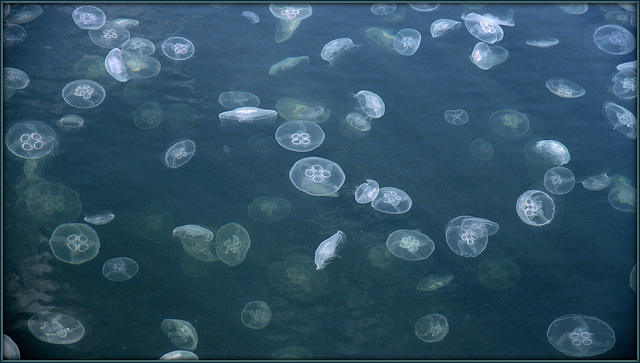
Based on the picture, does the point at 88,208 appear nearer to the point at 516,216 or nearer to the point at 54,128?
the point at 54,128

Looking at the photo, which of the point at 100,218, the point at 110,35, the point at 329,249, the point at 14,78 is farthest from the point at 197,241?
the point at 110,35

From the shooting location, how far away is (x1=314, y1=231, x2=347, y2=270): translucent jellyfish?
4254mm

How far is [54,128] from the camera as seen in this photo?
4.98 m

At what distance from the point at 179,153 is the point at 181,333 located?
7.00 ft

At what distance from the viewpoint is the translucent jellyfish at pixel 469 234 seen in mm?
4414

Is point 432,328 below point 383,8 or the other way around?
below

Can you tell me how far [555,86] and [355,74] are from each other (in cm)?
283

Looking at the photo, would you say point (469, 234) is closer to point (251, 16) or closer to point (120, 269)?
point (120, 269)

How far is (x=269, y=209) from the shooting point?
4676 mm

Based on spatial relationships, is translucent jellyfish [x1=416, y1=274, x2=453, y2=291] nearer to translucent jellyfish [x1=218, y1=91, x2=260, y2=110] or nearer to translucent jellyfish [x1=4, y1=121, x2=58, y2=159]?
translucent jellyfish [x1=218, y1=91, x2=260, y2=110]

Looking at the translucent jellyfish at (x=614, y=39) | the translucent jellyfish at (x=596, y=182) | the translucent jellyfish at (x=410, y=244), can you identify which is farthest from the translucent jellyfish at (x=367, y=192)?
the translucent jellyfish at (x=614, y=39)

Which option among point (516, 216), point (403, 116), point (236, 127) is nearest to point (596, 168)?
point (516, 216)

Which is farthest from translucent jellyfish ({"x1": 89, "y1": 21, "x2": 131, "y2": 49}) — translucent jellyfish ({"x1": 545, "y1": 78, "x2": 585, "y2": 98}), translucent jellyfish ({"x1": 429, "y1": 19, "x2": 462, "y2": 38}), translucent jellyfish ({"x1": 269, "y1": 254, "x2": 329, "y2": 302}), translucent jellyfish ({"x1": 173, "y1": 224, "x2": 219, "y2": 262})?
translucent jellyfish ({"x1": 545, "y1": 78, "x2": 585, "y2": 98})

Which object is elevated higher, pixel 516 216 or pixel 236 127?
pixel 236 127
